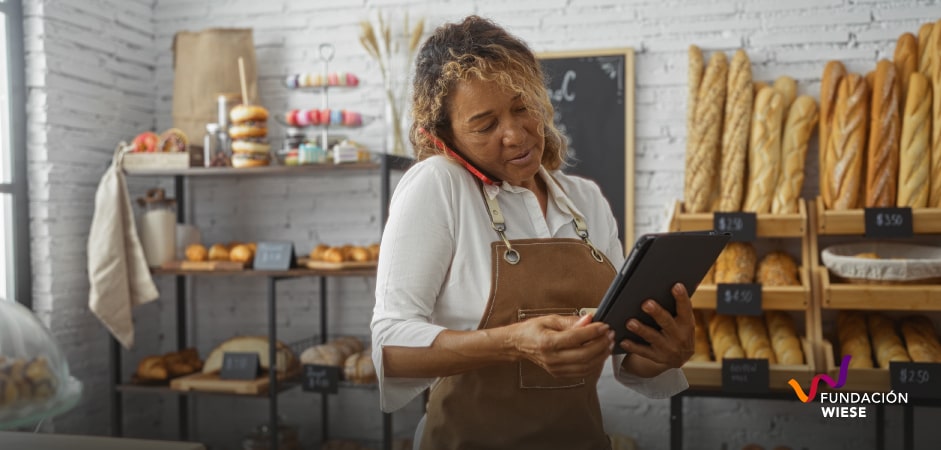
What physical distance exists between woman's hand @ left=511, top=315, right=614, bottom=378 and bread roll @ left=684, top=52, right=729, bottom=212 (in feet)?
5.71

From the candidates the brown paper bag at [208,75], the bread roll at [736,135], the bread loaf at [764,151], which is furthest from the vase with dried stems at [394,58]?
the bread loaf at [764,151]

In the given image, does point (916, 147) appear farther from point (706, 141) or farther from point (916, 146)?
point (706, 141)

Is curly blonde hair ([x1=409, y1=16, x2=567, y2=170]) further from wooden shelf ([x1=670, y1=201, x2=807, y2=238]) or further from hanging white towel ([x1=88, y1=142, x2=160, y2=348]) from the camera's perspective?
hanging white towel ([x1=88, y1=142, x2=160, y2=348])

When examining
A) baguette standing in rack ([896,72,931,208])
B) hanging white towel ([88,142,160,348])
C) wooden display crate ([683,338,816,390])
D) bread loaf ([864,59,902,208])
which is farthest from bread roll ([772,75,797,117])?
hanging white towel ([88,142,160,348])

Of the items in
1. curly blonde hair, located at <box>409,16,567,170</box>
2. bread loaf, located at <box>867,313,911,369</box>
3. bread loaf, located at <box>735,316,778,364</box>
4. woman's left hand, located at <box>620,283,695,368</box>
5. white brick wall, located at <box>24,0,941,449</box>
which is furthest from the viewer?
white brick wall, located at <box>24,0,941,449</box>

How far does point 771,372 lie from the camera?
262 centimetres

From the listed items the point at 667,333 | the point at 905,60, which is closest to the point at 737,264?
the point at 905,60

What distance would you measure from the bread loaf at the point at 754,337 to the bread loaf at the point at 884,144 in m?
0.56

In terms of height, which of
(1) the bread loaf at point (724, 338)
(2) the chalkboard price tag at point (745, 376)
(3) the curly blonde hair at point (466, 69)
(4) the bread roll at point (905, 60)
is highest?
(4) the bread roll at point (905, 60)

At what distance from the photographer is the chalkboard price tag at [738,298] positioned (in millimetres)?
2668

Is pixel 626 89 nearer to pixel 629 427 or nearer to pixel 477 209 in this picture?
pixel 629 427

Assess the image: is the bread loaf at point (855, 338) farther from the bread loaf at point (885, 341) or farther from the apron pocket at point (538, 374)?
the apron pocket at point (538, 374)

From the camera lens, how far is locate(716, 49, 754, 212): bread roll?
2869 millimetres

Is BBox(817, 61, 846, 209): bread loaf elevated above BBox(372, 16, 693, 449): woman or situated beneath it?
elevated above
